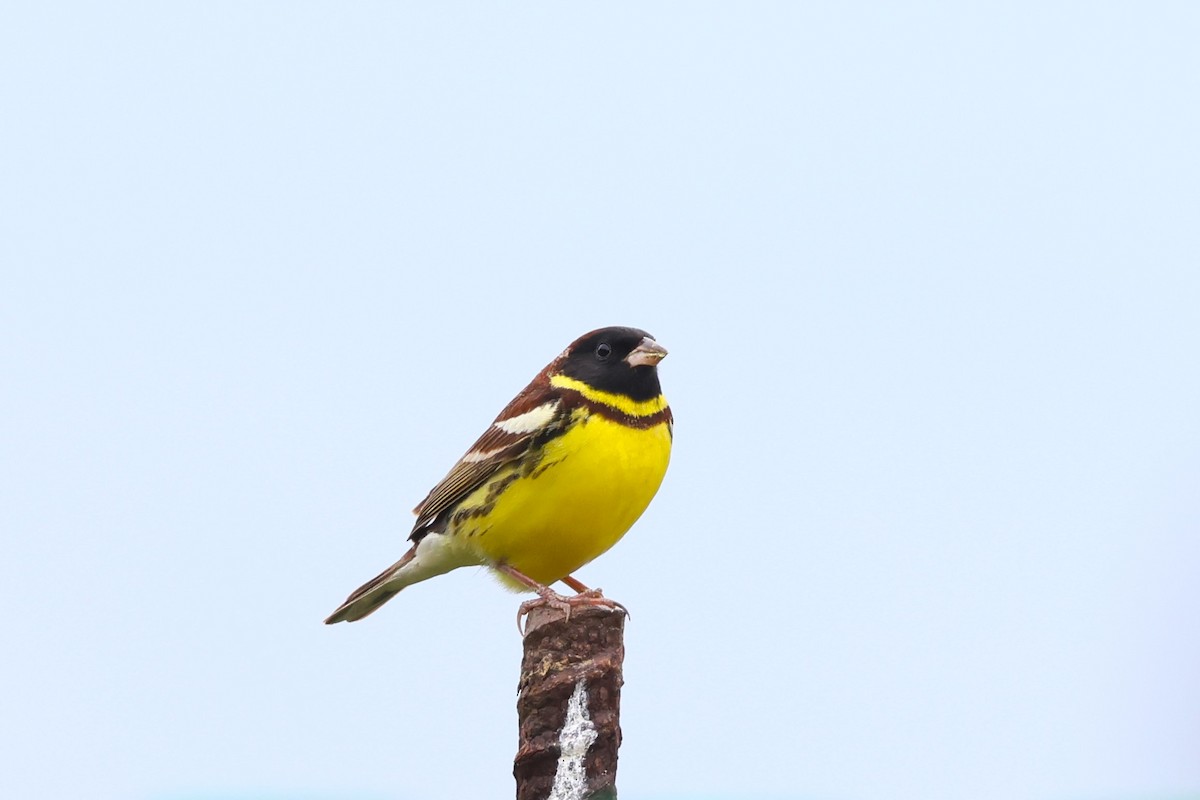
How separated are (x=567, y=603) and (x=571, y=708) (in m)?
0.51

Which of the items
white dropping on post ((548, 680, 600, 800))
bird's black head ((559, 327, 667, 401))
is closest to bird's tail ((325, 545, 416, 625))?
bird's black head ((559, 327, 667, 401))

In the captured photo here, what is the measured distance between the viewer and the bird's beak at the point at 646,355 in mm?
8172

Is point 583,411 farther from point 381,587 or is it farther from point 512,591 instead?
point 381,587

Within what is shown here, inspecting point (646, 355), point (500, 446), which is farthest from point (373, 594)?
point (646, 355)

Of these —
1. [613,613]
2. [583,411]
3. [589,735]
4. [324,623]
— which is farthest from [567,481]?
[324,623]

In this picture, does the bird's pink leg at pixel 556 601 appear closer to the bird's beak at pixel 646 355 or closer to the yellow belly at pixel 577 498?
the yellow belly at pixel 577 498

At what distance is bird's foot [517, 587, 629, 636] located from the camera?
721 centimetres

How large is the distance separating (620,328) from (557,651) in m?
2.02

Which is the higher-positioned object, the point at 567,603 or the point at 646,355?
the point at 646,355

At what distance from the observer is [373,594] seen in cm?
883

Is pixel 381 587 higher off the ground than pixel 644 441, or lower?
lower

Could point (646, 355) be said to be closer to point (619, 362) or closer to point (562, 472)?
point (619, 362)

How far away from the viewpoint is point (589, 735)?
22.9 ft

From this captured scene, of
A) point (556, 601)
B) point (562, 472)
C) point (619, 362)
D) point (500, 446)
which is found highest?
point (619, 362)
